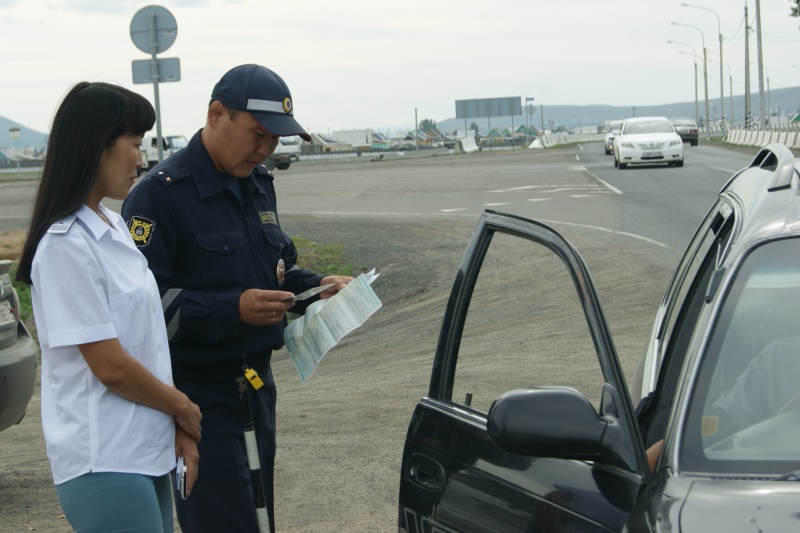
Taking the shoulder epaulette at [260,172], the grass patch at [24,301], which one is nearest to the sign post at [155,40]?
the grass patch at [24,301]

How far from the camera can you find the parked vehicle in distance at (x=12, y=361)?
222 inches

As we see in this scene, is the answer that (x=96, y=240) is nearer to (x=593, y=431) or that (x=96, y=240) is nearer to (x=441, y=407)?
(x=441, y=407)

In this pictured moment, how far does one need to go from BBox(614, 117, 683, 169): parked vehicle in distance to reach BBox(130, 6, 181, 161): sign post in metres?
21.8

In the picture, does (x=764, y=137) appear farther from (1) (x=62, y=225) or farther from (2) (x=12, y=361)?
(1) (x=62, y=225)

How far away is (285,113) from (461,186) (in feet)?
80.6

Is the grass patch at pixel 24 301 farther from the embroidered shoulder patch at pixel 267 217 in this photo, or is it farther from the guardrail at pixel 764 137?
the guardrail at pixel 764 137

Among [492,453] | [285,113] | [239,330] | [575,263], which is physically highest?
[285,113]

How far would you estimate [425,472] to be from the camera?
2980mm

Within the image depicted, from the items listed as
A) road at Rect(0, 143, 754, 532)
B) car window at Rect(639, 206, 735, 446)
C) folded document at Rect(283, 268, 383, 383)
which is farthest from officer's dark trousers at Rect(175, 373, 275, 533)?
road at Rect(0, 143, 754, 532)

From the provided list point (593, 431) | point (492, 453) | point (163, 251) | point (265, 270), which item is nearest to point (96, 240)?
point (163, 251)

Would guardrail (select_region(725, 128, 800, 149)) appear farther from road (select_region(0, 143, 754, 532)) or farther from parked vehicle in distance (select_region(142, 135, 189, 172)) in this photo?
parked vehicle in distance (select_region(142, 135, 189, 172))

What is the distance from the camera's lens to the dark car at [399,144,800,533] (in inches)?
88.6

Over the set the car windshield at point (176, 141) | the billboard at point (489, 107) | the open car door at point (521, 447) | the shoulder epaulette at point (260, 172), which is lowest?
the open car door at point (521, 447)

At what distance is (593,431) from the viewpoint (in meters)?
2.32
